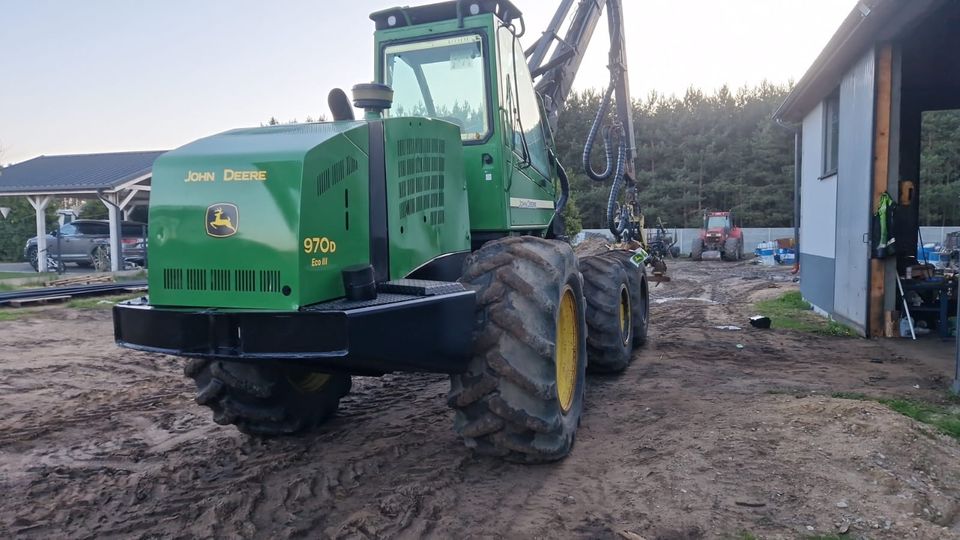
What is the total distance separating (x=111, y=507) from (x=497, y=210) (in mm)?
2988

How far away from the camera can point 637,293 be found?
8125 millimetres

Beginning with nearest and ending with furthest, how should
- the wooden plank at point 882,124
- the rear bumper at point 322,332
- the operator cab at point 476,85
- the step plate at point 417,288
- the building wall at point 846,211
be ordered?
the rear bumper at point 322,332, the step plate at point 417,288, the operator cab at point 476,85, the wooden plank at point 882,124, the building wall at point 846,211

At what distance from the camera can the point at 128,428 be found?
5.54 m

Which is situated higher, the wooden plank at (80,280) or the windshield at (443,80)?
the windshield at (443,80)

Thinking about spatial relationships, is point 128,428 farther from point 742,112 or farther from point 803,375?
point 742,112

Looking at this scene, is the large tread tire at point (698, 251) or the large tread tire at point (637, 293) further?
the large tread tire at point (698, 251)

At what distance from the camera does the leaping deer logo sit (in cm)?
346

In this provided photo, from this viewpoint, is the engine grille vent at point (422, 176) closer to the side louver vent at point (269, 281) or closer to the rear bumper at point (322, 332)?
the rear bumper at point (322, 332)

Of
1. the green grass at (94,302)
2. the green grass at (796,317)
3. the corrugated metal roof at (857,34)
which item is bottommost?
the green grass at (796,317)

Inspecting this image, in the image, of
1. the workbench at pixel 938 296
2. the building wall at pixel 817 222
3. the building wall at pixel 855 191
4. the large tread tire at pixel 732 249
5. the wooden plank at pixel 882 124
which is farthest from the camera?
the large tread tire at pixel 732 249

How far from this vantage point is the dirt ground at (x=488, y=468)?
11.9 feet

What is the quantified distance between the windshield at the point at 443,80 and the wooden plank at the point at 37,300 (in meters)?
10.7

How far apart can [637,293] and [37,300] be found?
1107 cm

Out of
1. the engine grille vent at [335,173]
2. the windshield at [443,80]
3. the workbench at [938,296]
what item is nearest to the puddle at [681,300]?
the workbench at [938,296]
